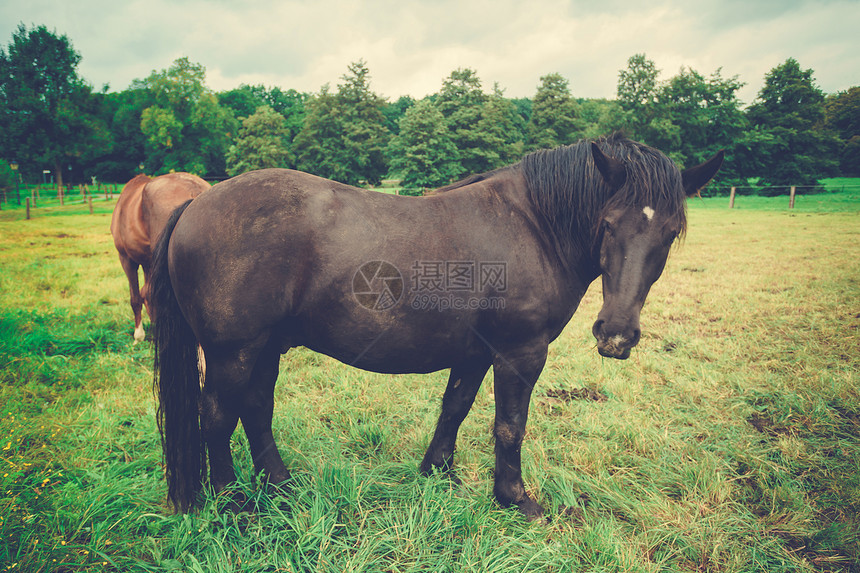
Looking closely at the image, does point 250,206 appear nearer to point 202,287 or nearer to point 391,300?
point 202,287

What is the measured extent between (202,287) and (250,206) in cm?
51

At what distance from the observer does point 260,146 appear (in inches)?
1501

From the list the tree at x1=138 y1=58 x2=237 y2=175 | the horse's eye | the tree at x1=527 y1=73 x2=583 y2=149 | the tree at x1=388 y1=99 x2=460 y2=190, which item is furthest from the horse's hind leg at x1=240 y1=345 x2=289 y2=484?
the tree at x1=138 y1=58 x2=237 y2=175

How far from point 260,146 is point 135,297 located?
37564 millimetres

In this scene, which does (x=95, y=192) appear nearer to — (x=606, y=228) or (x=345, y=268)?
(x=345, y=268)

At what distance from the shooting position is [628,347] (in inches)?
83.7

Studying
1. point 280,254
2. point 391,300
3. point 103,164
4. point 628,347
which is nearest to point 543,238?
point 628,347

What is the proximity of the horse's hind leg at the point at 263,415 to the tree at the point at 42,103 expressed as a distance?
45837mm

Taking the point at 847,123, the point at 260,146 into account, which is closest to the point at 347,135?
the point at 260,146

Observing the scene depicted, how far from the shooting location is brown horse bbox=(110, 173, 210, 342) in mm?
4879

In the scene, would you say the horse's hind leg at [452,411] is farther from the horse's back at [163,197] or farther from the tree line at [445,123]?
the tree line at [445,123]

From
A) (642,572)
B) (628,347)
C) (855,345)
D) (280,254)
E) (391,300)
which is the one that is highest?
(280,254)

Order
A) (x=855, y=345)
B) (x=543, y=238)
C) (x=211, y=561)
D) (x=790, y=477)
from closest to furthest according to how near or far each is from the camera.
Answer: (x=211, y=561) → (x=543, y=238) → (x=790, y=477) → (x=855, y=345)

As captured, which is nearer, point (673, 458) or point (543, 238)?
point (543, 238)
